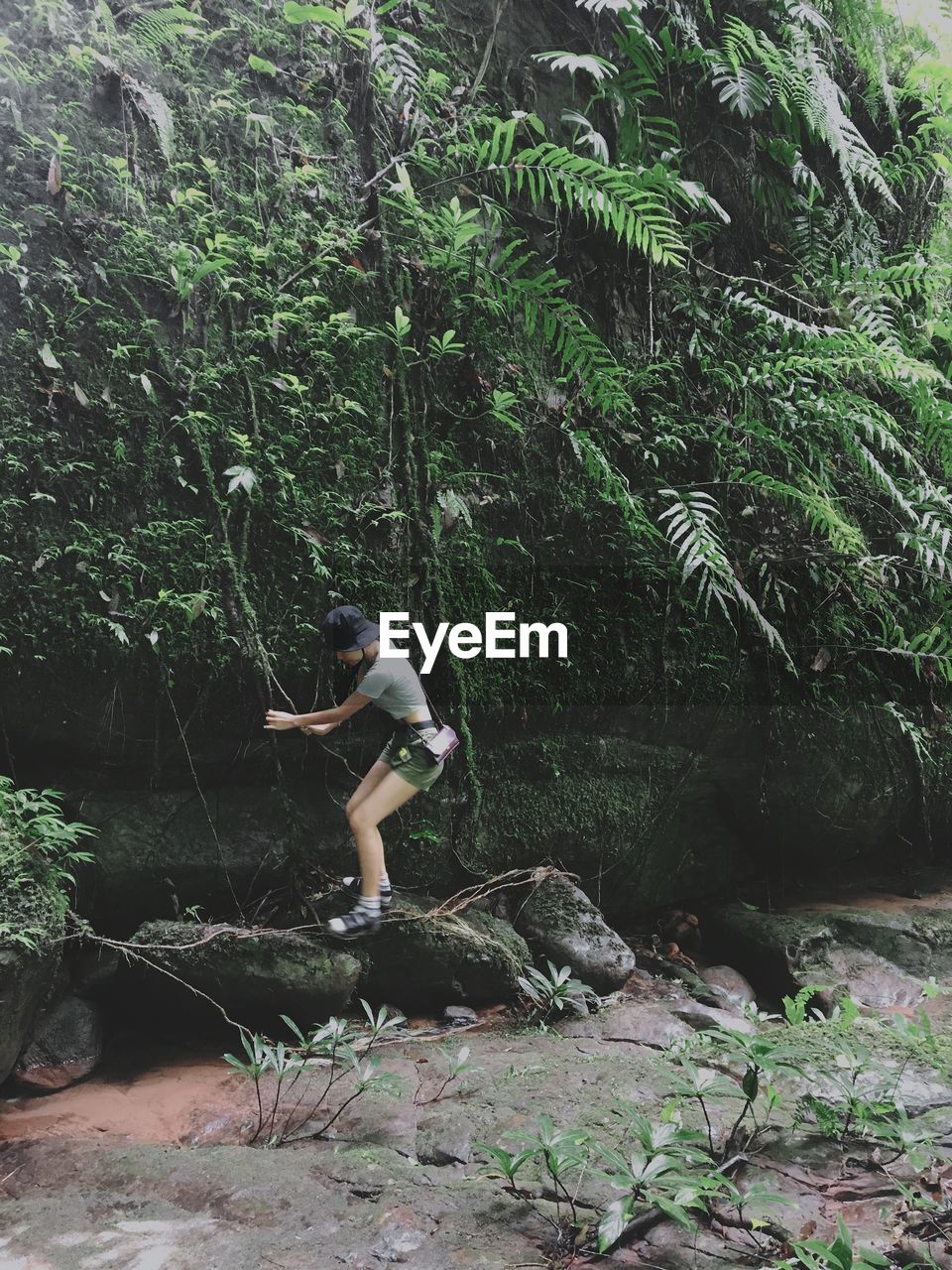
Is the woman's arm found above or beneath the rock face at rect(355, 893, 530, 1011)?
above

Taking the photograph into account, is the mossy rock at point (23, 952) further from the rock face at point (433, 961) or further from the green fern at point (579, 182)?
the green fern at point (579, 182)

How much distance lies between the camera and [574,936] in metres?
4.21

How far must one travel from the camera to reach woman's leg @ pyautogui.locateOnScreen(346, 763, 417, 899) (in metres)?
3.38

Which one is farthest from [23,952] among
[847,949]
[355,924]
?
[847,949]

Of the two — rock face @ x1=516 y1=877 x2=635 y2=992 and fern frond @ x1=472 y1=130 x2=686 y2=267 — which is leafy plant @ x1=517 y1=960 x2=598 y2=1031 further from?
fern frond @ x1=472 y1=130 x2=686 y2=267

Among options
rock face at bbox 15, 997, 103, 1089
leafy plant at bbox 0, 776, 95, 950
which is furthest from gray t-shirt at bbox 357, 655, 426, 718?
rock face at bbox 15, 997, 103, 1089

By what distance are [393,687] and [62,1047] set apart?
217 cm

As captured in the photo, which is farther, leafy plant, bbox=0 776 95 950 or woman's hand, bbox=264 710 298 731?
woman's hand, bbox=264 710 298 731

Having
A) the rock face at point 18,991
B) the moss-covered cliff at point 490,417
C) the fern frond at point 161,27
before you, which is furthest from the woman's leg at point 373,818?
the fern frond at point 161,27

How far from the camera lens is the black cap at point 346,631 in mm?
3312

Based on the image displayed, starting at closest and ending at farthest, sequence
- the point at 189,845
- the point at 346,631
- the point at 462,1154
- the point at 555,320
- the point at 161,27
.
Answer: the point at 462,1154, the point at 346,631, the point at 189,845, the point at 161,27, the point at 555,320

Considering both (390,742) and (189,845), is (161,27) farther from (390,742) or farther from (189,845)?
(189,845)

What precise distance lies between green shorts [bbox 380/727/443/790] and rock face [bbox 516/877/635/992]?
1.29 m

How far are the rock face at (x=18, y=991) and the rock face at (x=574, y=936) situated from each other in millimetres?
2290
